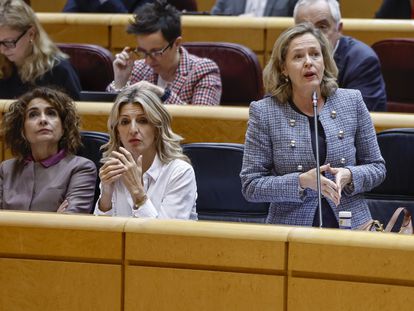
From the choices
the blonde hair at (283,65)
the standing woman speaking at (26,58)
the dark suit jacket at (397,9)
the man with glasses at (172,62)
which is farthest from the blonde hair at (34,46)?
the dark suit jacket at (397,9)

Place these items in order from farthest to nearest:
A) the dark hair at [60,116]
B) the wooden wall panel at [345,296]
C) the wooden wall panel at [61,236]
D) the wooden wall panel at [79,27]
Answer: the wooden wall panel at [79,27] < the dark hair at [60,116] < the wooden wall panel at [61,236] < the wooden wall panel at [345,296]

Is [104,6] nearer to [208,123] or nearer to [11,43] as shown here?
[11,43]

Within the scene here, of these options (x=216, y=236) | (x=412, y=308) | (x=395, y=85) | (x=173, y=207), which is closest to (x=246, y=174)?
(x=173, y=207)

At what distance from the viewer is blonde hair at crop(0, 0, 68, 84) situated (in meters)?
2.53

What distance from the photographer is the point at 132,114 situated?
2107 mm

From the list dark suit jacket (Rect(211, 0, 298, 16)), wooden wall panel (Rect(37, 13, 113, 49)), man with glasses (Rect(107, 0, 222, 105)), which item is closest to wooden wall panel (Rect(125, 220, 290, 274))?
man with glasses (Rect(107, 0, 222, 105))

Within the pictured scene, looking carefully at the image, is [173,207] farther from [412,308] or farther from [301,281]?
[412,308]

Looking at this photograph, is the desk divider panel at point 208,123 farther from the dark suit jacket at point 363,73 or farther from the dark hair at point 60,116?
the dark suit jacket at point 363,73

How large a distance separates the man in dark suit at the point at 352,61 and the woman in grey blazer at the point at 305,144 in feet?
1.51

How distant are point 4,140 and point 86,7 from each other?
3.58ft

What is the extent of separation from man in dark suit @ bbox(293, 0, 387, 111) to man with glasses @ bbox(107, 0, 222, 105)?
248 millimetres

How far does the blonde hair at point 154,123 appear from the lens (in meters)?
2.10

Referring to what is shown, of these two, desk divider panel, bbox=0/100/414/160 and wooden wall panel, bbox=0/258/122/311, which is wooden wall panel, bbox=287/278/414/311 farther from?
desk divider panel, bbox=0/100/414/160

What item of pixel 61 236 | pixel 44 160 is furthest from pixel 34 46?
pixel 61 236
